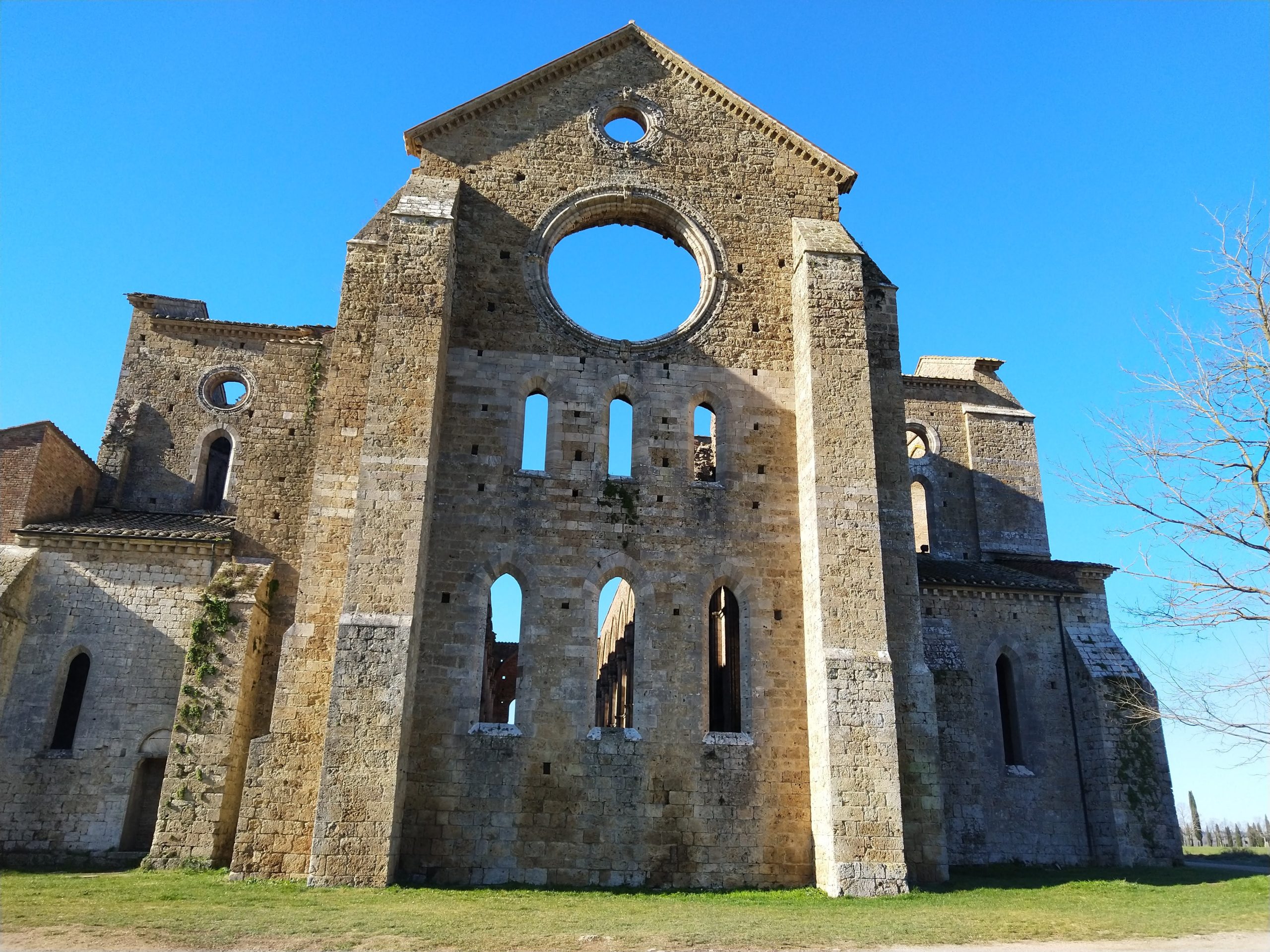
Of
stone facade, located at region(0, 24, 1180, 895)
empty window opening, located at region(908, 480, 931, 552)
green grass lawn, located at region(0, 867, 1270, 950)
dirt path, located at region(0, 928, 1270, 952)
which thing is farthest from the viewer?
empty window opening, located at region(908, 480, 931, 552)

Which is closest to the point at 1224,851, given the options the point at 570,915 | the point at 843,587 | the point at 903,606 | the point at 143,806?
the point at 903,606

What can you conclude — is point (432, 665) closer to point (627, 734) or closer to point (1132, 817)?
point (627, 734)

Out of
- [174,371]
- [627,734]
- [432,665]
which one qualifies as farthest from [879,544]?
[174,371]

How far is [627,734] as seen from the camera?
14.3 m

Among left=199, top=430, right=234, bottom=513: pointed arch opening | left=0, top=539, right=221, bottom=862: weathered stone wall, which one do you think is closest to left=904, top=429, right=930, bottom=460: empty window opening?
left=199, top=430, right=234, bottom=513: pointed arch opening

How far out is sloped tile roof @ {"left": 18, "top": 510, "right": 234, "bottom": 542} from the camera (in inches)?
677

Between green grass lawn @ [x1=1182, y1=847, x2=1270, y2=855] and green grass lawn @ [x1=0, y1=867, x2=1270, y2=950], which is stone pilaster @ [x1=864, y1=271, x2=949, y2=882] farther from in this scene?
green grass lawn @ [x1=1182, y1=847, x2=1270, y2=855]

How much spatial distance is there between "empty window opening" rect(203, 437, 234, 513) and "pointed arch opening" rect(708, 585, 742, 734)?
1203 cm

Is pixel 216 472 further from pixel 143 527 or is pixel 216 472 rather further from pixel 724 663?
pixel 724 663

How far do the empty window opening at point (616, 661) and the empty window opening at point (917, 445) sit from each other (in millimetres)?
9130

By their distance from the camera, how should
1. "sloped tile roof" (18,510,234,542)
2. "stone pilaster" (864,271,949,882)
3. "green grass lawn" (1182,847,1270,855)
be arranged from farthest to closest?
1. "green grass lawn" (1182,847,1270,855)
2. "sloped tile roof" (18,510,234,542)
3. "stone pilaster" (864,271,949,882)

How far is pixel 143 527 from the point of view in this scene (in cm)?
1795

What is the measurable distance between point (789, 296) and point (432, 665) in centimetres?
929

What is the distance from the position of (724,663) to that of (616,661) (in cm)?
645
